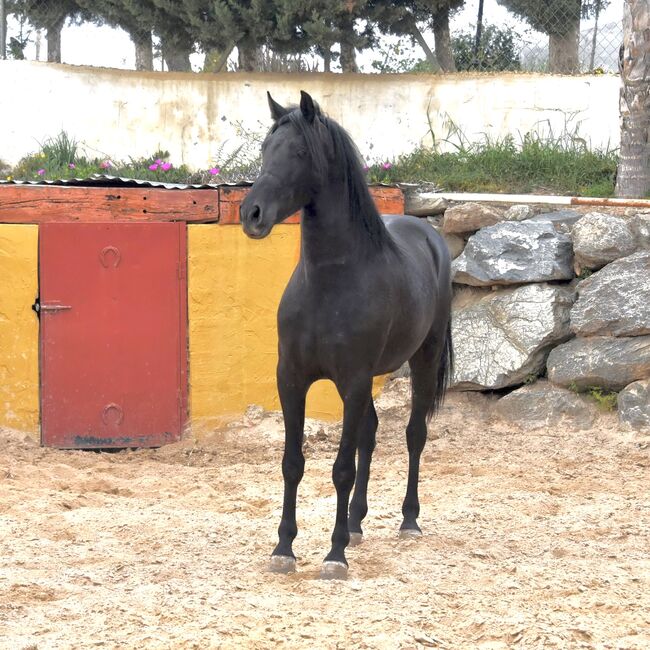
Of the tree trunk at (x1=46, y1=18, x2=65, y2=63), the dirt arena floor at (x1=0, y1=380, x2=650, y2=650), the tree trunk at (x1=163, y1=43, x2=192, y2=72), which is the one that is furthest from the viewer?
the tree trunk at (x1=46, y1=18, x2=65, y2=63)

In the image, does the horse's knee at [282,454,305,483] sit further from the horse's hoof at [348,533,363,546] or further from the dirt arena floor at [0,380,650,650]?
the horse's hoof at [348,533,363,546]

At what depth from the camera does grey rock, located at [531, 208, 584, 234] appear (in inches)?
328

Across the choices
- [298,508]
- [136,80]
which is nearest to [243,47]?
[136,80]

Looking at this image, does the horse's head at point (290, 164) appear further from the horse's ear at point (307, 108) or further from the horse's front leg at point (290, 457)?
the horse's front leg at point (290, 457)

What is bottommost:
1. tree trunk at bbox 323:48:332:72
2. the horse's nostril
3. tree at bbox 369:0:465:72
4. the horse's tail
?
the horse's tail

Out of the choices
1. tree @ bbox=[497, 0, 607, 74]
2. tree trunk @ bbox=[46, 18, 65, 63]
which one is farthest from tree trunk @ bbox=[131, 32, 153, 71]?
tree @ bbox=[497, 0, 607, 74]

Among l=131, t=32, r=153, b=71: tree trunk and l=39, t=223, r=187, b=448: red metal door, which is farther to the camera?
l=131, t=32, r=153, b=71: tree trunk

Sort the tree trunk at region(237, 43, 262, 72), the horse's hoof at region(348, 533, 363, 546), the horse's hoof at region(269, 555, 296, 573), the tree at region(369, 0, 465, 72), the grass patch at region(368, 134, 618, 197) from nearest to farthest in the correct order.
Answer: the horse's hoof at region(269, 555, 296, 573) → the horse's hoof at region(348, 533, 363, 546) → the grass patch at region(368, 134, 618, 197) → the tree at region(369, 0, 465, 72) → the tree trunk at region(237, 43, 262, 72)

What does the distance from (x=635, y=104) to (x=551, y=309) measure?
2.28 m

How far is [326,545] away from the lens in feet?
16.9

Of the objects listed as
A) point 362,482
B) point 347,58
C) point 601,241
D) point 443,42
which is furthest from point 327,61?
point 362,482

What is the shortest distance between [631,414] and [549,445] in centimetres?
66

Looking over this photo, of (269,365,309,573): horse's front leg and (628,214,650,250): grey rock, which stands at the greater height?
(628,214,650,250): grey rock

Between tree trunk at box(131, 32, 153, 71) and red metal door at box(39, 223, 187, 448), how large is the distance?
413 centimetres
